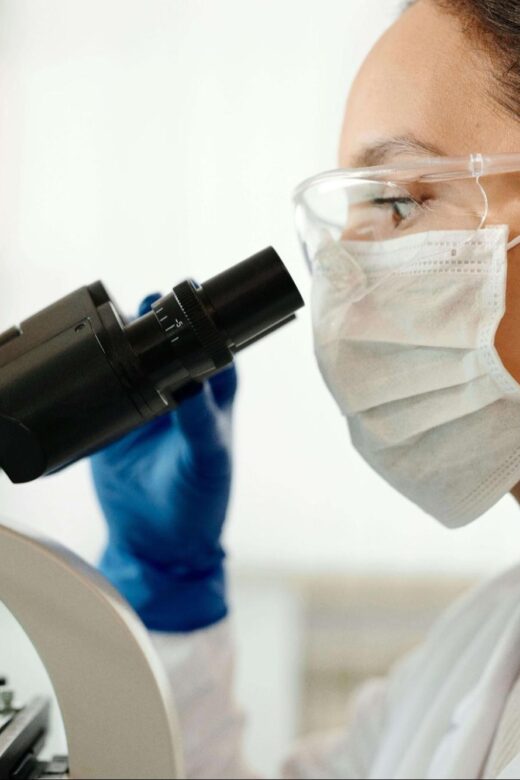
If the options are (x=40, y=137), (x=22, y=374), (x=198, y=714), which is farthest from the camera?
(x=40, y=137)

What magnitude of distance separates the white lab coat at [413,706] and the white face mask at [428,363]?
9.0 inches

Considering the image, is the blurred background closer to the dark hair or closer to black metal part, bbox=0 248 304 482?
the dark hair

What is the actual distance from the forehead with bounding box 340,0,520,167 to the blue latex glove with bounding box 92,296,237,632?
320mm

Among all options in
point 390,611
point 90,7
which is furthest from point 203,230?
point 390,611

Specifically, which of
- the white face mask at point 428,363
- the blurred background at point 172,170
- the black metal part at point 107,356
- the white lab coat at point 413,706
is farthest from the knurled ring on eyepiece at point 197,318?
the blurred background at point 172,170

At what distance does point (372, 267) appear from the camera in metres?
0.85

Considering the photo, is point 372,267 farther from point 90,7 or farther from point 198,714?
point 90,7

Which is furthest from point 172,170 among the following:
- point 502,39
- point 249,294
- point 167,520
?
point 249,294

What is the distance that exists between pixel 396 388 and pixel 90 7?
1.51m

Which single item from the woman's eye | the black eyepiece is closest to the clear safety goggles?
the woman's eye

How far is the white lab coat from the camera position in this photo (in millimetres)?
937

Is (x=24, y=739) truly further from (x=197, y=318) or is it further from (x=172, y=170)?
(x=172, y=170)

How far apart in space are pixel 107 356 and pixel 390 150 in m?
0.38

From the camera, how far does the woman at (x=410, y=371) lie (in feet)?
2.58
